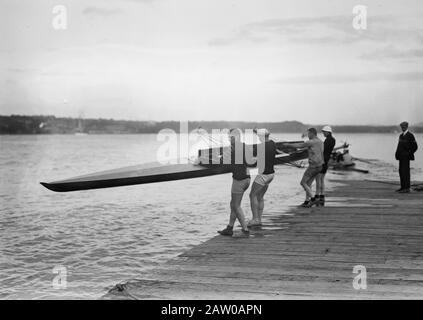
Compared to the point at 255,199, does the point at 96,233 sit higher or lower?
lower

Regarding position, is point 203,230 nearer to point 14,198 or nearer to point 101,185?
point 101,185

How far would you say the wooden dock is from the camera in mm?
5719

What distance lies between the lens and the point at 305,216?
1122cm

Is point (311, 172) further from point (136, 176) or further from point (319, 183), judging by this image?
point (136, 176)

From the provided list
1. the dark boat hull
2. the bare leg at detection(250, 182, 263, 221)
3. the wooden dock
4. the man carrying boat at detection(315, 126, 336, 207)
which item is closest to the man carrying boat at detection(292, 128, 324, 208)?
the man carrying boat at detection(315, 126, 336, 207)

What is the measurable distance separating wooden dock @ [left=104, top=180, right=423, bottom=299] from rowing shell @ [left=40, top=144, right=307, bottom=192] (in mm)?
2682

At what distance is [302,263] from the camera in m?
6.99

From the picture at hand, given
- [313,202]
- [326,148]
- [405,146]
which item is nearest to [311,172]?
[326,148]

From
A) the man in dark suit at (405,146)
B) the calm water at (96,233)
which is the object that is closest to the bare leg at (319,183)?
the calm water at (96,233)

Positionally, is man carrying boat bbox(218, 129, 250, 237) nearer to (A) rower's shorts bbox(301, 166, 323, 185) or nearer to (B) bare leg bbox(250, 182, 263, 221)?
(B) bare leg bbox(250, 182, 263, 221)

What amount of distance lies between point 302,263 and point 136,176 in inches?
243

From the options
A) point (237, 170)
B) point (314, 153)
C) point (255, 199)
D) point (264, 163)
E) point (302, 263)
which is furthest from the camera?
point (314, 153)
